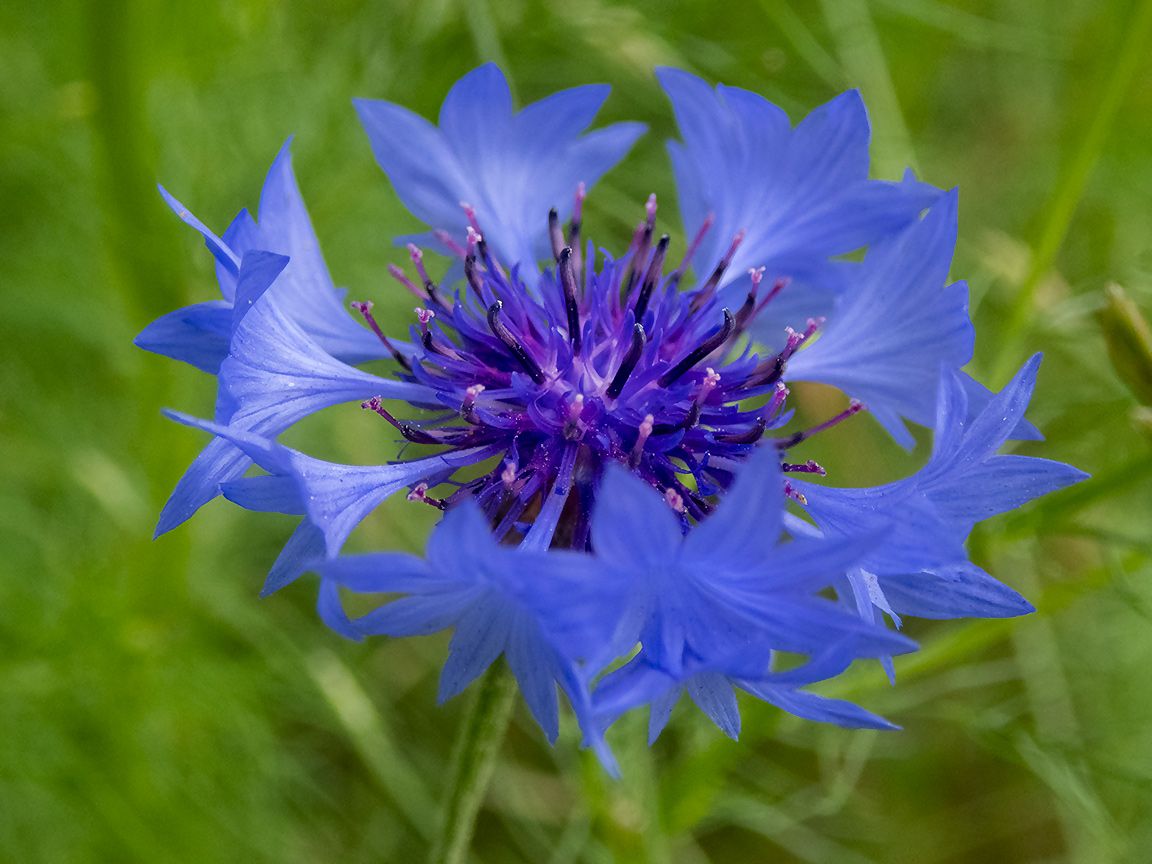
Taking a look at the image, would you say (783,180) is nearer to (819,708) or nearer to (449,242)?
(449,242)

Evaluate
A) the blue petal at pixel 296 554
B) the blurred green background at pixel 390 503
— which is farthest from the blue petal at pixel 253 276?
the blurred green background at pixel 390 503

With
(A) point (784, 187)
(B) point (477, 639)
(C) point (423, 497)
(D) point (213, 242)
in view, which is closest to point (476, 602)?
(B) point (477, 639)

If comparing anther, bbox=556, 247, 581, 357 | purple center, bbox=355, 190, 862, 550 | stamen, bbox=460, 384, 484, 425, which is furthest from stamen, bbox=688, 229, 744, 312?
stamen, bbox=460, 384, 484, 425

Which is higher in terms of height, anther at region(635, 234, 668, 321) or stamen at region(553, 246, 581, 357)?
stamen at region(553, 246, 581, 357)

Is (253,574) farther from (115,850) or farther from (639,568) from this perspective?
(639,568)

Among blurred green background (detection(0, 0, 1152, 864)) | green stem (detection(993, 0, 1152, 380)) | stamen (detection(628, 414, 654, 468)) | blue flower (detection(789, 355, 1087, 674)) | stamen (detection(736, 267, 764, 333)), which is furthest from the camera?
blurred green background (detection(0, 0, 1152, 864))

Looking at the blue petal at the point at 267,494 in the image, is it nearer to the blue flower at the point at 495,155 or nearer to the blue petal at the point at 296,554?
the blue petal at the point at 296,554

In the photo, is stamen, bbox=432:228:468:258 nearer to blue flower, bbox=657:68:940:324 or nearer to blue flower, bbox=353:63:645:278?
blue flower, bbox=353:63:645:278
